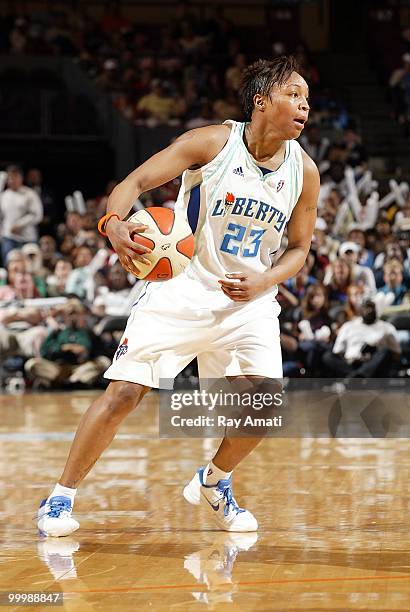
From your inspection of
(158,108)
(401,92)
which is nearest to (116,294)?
(158,108)

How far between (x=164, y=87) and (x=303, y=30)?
633 centimetres

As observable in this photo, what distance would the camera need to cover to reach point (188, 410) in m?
11.4

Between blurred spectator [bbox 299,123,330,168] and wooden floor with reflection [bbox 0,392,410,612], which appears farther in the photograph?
blurred spectator [bbox 299,123,330,168]

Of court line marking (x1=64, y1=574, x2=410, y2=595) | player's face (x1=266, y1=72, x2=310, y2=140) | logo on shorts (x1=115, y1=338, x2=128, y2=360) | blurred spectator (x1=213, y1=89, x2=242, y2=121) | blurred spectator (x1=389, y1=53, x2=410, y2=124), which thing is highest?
blurred spectator (x1=389, y1=53, x2=410, y2=124)

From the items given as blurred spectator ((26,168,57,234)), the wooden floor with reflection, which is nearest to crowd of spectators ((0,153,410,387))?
blurred spectator ((26,168,57,234))

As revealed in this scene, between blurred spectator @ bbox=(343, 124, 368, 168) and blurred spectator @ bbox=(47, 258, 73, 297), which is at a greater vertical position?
blurred spectator @ bbox=(343, 124, 368, 168)

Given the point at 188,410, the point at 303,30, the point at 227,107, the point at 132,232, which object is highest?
the point at 303,30

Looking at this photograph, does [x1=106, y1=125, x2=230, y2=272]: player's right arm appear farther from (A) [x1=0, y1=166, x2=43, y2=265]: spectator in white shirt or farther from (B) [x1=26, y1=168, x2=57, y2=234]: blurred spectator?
(B) [x1=26, y1=168, x2=57, y2=234]: blurred spectator

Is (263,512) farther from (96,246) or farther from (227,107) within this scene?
(227,107)

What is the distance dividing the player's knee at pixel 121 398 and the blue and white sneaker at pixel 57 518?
1.61 ft

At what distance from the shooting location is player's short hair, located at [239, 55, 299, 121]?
5.57 metres

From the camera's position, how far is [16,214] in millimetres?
16453

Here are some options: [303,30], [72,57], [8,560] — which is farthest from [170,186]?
[8,560]

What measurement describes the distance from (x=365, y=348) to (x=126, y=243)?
792 cm
